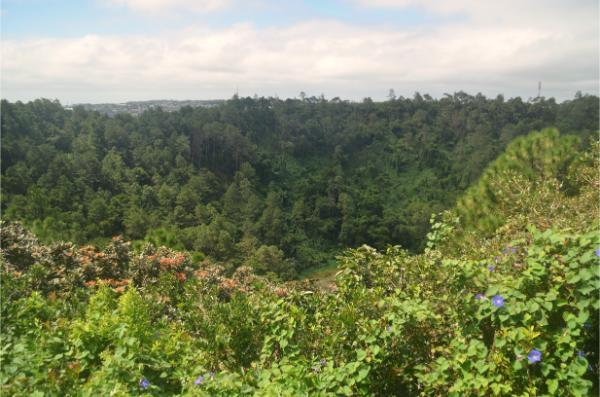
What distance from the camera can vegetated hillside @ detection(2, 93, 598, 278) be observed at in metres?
32.3

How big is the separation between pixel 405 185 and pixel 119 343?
1999 inches

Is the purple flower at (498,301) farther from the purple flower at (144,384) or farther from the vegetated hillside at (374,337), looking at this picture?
the purple flower at (144,384)

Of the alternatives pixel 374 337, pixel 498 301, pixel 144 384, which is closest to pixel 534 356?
pixel 498 301

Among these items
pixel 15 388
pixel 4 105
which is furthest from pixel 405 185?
pixel 15 388

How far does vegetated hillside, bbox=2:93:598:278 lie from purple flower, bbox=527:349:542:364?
23.1 metres

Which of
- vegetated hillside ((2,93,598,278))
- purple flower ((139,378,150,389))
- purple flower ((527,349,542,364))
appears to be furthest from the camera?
vegetated hillside ((2,93,598,278))

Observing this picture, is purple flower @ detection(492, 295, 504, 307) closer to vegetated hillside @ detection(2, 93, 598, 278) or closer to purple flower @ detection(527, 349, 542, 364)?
purple flower @ detection(527, 349, 542, 364)

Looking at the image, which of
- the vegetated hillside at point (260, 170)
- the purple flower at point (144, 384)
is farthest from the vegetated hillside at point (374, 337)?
the vegetated hillside at point (260, 170)

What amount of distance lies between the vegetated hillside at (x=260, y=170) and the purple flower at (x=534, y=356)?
23103mm

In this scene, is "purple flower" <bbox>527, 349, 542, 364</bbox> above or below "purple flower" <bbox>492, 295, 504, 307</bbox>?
below

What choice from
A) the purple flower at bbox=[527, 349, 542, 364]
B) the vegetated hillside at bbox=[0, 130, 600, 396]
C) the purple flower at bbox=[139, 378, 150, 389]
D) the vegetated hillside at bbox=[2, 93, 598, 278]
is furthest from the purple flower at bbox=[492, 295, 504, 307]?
the vegetated hillside at bbox=[2, 93, 598, 278]

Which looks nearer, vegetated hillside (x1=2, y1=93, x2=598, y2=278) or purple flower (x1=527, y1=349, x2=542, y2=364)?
purple flower (x1=527, y1=349, x2=542, y2=364)

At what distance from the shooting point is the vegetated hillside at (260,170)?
32.3 meters

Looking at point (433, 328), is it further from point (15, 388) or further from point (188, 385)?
point (15, 388)
